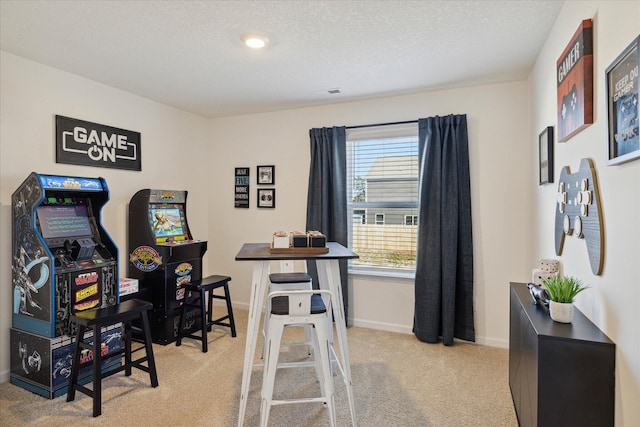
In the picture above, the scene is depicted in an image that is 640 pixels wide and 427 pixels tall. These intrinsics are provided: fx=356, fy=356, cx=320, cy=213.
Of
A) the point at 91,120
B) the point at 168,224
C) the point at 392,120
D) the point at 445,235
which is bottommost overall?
the point at 445,235

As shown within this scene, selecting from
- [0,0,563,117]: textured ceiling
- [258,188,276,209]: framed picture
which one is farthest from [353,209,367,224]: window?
[0,0,563,117]: textured ceiling

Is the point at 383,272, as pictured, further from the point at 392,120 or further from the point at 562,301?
the point at 562,301

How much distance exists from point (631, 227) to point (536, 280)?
36.1 inches

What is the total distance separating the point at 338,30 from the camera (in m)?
2.38

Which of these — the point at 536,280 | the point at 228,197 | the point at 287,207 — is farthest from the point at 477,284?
the point at 228,197

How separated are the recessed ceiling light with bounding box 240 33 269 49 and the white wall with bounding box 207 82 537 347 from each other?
163 cm

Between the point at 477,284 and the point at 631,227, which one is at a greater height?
the point at 631,227

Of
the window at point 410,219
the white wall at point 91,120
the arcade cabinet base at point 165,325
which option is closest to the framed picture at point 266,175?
the white wall at point 91,120

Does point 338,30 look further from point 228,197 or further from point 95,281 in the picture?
point 228,197

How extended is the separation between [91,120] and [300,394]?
304cm

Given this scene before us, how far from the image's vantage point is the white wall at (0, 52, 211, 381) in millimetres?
2723

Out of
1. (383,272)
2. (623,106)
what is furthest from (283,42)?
(383,272)

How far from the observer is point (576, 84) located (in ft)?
5.73

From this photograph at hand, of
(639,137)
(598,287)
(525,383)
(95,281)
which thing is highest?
(639,137)
